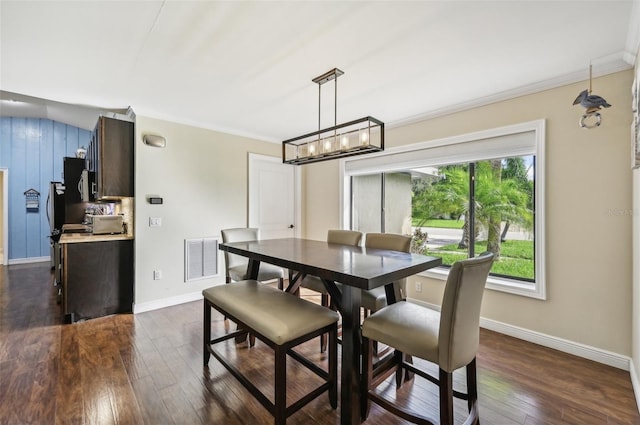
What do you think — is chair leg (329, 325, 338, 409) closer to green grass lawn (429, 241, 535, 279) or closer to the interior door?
green grass lawn (429, 241, 535, 279)

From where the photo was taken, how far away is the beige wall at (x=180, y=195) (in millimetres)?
3361

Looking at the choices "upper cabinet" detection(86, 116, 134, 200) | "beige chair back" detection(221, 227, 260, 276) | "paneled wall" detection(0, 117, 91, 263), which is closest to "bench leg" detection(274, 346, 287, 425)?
"beige chair back" detection(221, 227, 260, 276)

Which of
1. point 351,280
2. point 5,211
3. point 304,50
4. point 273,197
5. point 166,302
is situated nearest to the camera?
point 351,280

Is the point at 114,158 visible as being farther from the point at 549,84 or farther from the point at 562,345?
the point at 562,345

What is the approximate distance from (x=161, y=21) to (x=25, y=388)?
2614mm

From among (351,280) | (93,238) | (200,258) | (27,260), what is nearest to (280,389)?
(351,280)

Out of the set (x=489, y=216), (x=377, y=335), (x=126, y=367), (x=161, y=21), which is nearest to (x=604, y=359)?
(x=489, y=216)

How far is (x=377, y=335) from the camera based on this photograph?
156 centimetres

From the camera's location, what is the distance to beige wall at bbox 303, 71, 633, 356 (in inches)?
86.1

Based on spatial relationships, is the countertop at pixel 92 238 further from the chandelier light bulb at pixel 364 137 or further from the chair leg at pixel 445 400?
the chair leg at pixel 445 400

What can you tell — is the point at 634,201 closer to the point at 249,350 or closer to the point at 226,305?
the point at 226,305

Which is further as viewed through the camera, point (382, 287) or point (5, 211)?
point (5, 211)

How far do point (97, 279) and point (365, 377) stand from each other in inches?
125

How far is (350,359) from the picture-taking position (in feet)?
5.21
